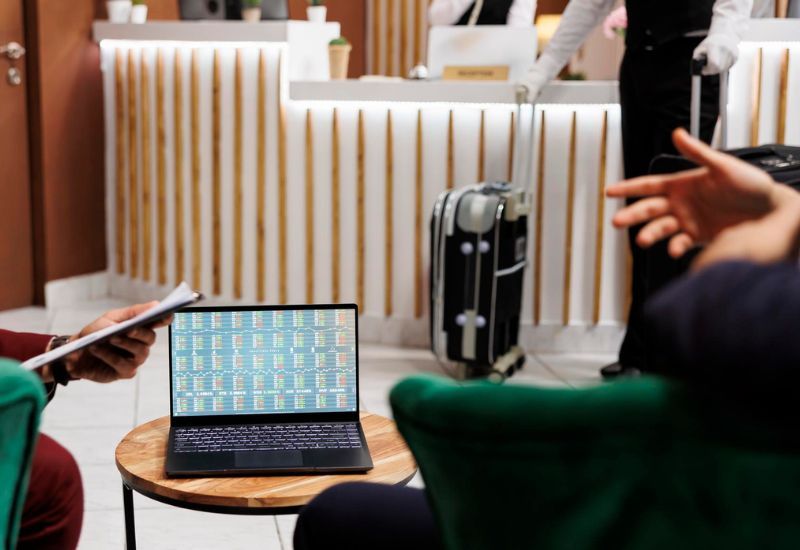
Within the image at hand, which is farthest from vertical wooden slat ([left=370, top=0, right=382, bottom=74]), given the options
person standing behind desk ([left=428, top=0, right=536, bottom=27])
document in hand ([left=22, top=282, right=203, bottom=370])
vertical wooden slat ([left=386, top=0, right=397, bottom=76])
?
document in hand ([left=22, top=282, right=203, bottom=370])

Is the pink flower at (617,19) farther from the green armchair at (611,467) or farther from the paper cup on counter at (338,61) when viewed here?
the green armchair at (611,467)

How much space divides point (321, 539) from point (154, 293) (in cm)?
397

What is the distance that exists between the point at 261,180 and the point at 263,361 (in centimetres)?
273

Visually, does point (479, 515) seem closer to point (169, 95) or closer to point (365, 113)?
point (365, 113)

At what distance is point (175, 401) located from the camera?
182cm

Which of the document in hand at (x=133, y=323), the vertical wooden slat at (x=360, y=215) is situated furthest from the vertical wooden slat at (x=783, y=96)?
the document in hand at (x=133, y=323)

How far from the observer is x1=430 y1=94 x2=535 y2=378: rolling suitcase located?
3.68 meters

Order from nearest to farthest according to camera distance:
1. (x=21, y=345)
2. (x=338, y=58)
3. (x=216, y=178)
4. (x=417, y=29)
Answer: (x=21, y=345) → (x=338, y=58) → (x=216, y=178) → (x=417, y=29)

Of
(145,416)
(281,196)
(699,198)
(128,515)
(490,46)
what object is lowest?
(145,416)

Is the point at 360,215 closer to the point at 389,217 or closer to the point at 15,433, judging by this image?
the point at 389,217

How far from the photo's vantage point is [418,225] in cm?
427

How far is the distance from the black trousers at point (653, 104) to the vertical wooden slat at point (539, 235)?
46cm

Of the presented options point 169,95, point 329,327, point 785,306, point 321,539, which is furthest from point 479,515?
point 169,95

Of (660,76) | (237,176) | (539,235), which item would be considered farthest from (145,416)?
(660,76)
